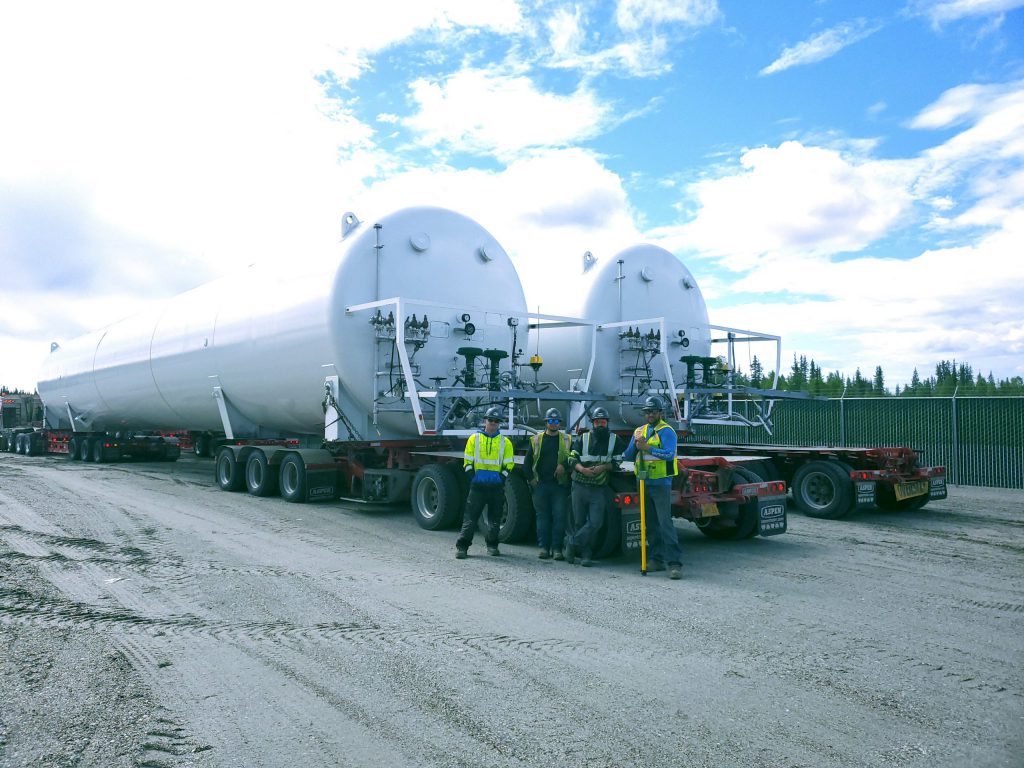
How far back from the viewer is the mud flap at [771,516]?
30.1ft

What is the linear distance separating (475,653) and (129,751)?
7.03 feet

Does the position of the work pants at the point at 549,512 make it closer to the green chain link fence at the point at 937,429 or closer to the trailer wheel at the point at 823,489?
the trailer wheel at the point at 823,489

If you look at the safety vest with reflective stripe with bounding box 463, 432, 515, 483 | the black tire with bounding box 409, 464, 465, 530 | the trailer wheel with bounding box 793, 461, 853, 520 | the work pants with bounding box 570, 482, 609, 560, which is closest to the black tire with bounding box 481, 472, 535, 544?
the safety vest with reflective stripe with bounding box 463, 432, 515, 483

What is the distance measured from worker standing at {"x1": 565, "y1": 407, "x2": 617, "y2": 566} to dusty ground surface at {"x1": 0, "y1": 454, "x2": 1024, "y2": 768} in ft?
1.08

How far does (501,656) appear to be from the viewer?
511 cm

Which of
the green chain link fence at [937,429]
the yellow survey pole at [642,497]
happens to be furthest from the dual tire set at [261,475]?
the green chain link fence at [937,429]

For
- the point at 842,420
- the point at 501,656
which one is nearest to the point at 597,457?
the point at 501,656

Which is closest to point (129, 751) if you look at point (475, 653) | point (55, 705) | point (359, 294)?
point (55, 705)

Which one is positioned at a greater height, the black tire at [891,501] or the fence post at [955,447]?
the fence post at [955,447]

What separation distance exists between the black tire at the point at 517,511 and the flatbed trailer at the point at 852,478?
3.68m

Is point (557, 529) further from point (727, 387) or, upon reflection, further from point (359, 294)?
point (727, 387)

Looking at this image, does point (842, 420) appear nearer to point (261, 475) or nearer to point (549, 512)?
point (549, 512)

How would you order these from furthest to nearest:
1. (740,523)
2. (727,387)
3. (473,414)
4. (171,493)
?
(171,493) < (727,387) < (473,414) < (740,523)

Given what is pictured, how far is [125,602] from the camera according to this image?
6496 millimetres
